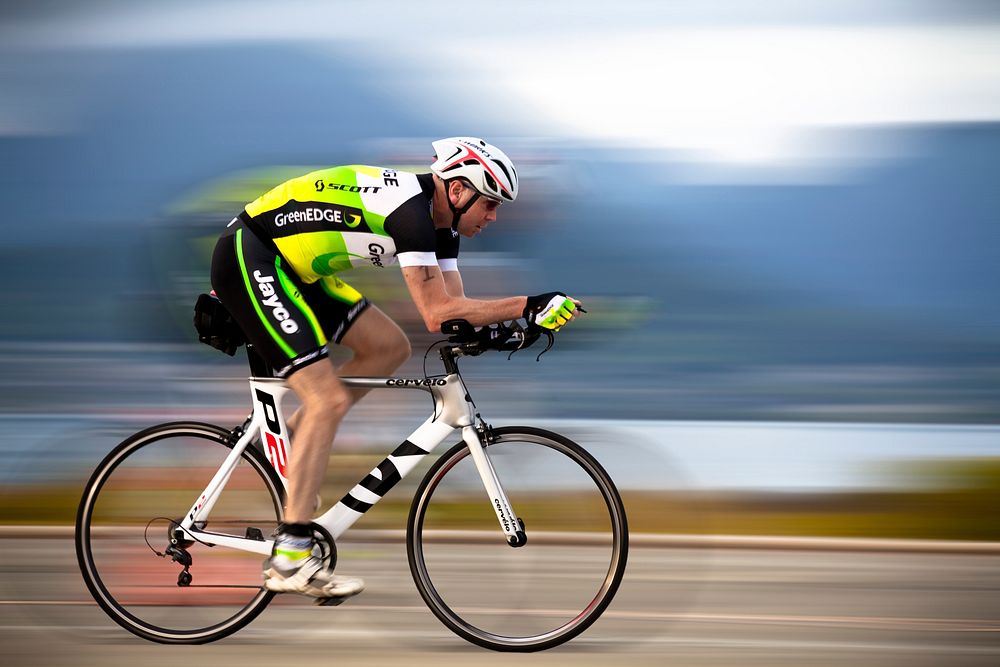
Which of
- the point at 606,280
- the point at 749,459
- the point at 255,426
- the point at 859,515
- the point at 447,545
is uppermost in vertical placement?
the point at 606,280

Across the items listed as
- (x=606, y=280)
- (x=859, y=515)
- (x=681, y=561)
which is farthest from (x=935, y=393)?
(x=681, y=561)

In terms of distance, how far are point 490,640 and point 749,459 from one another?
4.00 meters

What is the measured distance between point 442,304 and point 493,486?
0.60 m

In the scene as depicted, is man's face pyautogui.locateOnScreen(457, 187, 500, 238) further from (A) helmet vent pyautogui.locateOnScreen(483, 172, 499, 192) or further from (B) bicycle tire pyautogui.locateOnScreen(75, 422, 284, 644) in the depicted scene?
(B) bicycle tire pyautogui.locateOnScreen(75, 422, 284, 644)

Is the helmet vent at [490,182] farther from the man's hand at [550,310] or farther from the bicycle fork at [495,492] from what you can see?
the bicycle fork at [495,492]

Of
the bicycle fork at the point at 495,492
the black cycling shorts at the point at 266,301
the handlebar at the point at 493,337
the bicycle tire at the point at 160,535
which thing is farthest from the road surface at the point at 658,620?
the handlebar at the point at 493,337

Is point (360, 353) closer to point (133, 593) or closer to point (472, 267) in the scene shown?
point (133, 593)

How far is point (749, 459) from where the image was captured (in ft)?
23.0

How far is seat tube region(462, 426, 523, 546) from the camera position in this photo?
3320 millimetres

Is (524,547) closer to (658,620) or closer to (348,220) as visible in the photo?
(658,620)

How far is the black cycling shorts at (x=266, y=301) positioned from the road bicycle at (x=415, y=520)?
15 centimetres

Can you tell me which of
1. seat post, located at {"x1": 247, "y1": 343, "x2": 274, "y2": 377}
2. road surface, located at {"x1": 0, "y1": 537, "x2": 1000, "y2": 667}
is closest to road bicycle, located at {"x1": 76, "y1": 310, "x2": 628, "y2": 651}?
seat post, located at {"x1": 247, "y1": 343, "x2": 274, "y2": 377}

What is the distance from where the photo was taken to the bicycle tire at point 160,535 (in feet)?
11.3

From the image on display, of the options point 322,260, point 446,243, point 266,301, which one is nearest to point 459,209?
point 446,243
